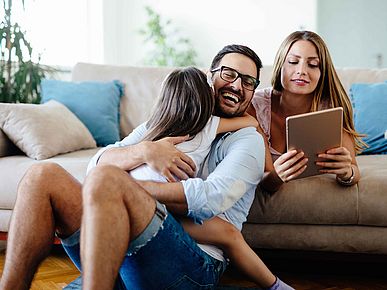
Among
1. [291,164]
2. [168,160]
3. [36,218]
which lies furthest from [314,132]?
[36,218]

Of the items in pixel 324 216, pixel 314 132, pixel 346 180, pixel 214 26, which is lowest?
pixel 324 216

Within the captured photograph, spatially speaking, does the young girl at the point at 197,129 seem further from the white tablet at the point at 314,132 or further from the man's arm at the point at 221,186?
the white tablet at the point at 314,132

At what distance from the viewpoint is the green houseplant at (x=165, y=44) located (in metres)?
5.25

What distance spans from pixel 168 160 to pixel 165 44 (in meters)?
3.80

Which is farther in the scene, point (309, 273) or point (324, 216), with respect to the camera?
point (309, 273)

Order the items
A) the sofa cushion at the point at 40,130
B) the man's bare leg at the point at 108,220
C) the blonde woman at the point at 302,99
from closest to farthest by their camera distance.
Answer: the man's bare leg at the point at 108,220, the blonde woman at the point at 302,99, the sofa cushion at the point at 40,130

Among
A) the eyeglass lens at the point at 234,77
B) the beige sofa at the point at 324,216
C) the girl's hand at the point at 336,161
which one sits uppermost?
the eyeglass lens at the point at 234,77

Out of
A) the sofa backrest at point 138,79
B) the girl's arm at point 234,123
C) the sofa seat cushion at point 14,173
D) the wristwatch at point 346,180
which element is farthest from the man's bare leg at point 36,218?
the sofa backrest at point 138,79

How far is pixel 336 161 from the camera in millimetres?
1896

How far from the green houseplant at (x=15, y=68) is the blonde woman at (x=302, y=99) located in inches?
74.1

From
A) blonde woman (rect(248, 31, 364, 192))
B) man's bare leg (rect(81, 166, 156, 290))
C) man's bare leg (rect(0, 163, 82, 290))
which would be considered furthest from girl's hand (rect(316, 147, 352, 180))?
man's bare leg (rect(0, 163, 82, 290))

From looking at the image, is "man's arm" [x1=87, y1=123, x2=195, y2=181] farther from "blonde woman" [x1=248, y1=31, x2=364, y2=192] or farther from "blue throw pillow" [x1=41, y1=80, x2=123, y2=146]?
"blue throw pillow" [x1=41, y1=80, x2=123, y2=146]

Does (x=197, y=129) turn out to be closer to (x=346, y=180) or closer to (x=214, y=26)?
(x=346, y=180)

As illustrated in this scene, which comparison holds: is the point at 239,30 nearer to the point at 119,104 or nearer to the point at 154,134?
the point at 119,104
